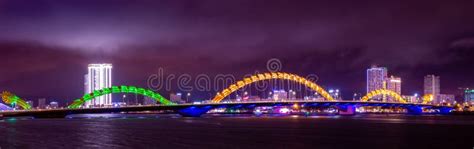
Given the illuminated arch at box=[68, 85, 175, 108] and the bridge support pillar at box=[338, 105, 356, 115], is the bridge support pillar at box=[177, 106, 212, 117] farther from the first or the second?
the bridge support pillar at box=[338, 105, 356, 115]

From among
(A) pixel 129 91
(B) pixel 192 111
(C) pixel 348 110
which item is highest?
(A) pixel 129 91

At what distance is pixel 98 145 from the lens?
3775cm

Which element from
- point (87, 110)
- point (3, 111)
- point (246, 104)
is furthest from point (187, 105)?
point (3, 111)

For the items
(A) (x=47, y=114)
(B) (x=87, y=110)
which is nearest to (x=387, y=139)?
(B) (x=87, y=110)

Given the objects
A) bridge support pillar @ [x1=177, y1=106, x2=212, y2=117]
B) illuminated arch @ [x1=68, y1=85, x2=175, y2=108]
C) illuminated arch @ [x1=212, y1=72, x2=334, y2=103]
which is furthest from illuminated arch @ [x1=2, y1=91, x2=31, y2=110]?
illuminated arch @ [x1=212, y1=72, x2=334, y2=103]

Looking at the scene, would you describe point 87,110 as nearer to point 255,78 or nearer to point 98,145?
point 255,78

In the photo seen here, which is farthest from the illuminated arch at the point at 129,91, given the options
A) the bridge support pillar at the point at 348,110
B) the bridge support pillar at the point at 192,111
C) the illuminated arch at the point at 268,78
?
the bridge support pillar at the point at 348,110

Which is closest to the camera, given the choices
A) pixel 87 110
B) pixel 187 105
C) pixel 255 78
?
pixel 87 110

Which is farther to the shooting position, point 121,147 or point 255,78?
point 255,78

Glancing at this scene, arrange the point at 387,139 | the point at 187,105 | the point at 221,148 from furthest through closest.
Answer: the point at 187,105 → the point at 387,139 → the point at 221,148

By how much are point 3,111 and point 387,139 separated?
75940mm

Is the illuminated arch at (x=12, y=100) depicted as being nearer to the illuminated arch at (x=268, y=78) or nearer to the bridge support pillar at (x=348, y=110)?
the illuminated arch at (x=268, y=78)

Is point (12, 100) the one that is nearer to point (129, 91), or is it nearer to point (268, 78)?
point (129, 91)

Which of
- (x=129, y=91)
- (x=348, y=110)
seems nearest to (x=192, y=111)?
(x=129, y=91)
